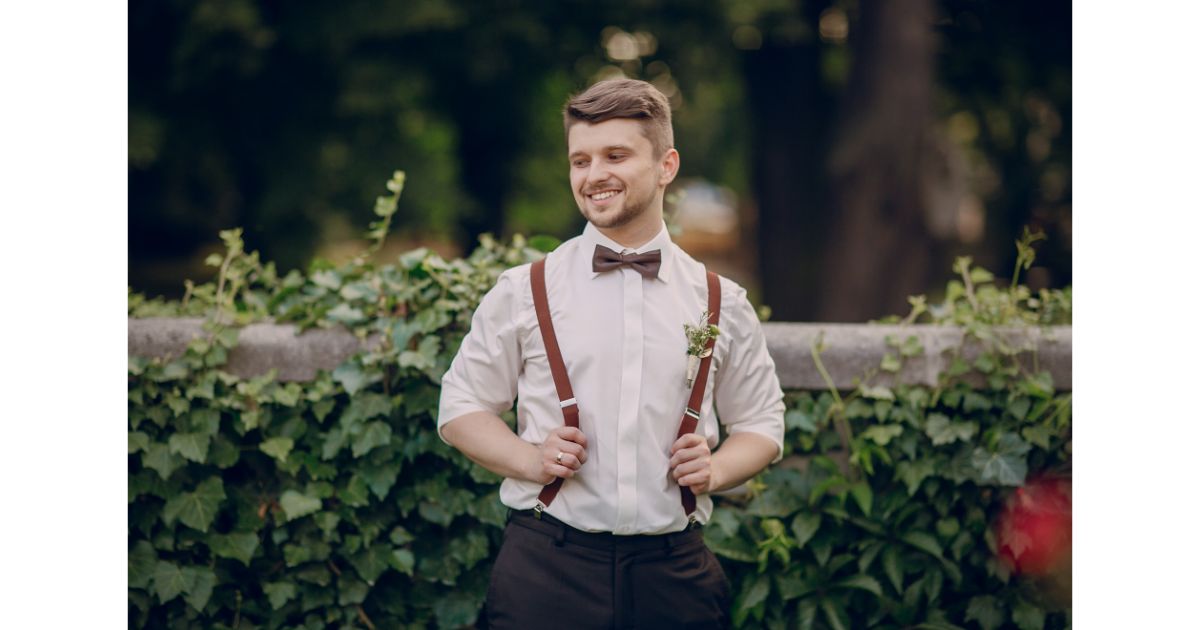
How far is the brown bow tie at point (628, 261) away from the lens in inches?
101

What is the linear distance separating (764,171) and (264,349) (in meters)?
10.1

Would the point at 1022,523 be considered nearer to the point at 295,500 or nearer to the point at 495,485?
the point at 495,485

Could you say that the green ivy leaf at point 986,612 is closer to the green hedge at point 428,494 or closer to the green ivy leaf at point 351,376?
the green hedge at point 428,494

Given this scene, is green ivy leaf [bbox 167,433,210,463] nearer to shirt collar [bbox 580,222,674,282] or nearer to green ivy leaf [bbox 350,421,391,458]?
green ivy leaf [bbox 350,421,391,458]

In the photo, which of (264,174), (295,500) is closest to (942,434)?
(295,500)

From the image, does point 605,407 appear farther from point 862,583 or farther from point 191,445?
point 191,445

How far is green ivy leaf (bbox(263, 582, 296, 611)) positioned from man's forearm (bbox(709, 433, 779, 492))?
1533 mm

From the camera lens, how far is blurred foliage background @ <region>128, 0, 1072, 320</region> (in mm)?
9469

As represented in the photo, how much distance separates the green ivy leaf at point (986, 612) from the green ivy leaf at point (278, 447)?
221cm

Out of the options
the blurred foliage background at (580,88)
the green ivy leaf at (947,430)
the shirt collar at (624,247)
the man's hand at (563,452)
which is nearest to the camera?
the man's hand at (563,452)

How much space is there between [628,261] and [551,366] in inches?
12.2

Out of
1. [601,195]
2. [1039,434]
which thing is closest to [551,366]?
[601,195]

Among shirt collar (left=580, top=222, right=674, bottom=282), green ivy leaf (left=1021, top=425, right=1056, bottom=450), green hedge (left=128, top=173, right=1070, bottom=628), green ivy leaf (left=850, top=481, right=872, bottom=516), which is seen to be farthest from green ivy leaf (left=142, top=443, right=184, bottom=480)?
green ivy leaf (left=1021, top=425, right=1056, bottom=450)

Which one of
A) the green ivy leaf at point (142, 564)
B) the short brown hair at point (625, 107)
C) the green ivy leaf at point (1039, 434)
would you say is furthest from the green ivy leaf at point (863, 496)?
the green ivy leaf at point (142, 564)
